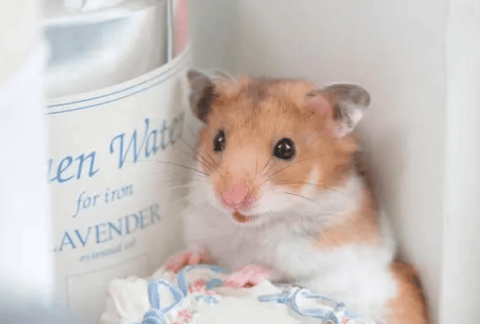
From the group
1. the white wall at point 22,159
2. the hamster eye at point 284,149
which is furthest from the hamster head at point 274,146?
the white wall at point 22,159

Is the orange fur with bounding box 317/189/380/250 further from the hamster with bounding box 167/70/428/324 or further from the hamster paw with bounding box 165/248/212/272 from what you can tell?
the hamster paw with bounding box 165/248/212/272

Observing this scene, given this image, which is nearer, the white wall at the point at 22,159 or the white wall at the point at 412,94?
the white wall at the point at 22,159

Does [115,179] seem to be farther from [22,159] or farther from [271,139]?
[22,159]

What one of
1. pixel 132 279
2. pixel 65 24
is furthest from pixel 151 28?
Result: pixel 132 279

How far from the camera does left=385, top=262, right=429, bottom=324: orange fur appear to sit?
641mm

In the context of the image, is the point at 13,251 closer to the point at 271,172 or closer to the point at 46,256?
the point at 46,256

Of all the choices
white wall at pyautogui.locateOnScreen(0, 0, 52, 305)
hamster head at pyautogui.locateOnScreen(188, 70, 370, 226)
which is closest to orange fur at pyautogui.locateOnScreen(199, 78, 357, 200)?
hamster head at pyautogui.locateOnScreen(188, 70, 370, 226)

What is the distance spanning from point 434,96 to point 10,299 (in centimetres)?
34

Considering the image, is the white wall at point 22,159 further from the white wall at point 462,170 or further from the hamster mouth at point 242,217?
the white wall at point 462,170

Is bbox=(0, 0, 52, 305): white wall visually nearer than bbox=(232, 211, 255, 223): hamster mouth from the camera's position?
Yes

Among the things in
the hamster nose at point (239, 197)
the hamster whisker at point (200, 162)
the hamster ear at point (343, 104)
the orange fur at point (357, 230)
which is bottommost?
the orange fur at point (357, 230)

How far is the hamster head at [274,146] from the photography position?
0.60 metres

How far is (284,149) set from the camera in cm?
62

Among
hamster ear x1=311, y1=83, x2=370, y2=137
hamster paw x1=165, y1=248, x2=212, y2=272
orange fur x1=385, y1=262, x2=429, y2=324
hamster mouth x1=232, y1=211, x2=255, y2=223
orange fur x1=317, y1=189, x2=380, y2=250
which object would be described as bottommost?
orange fur x1=385, y1=262, x2=429, y2=324
